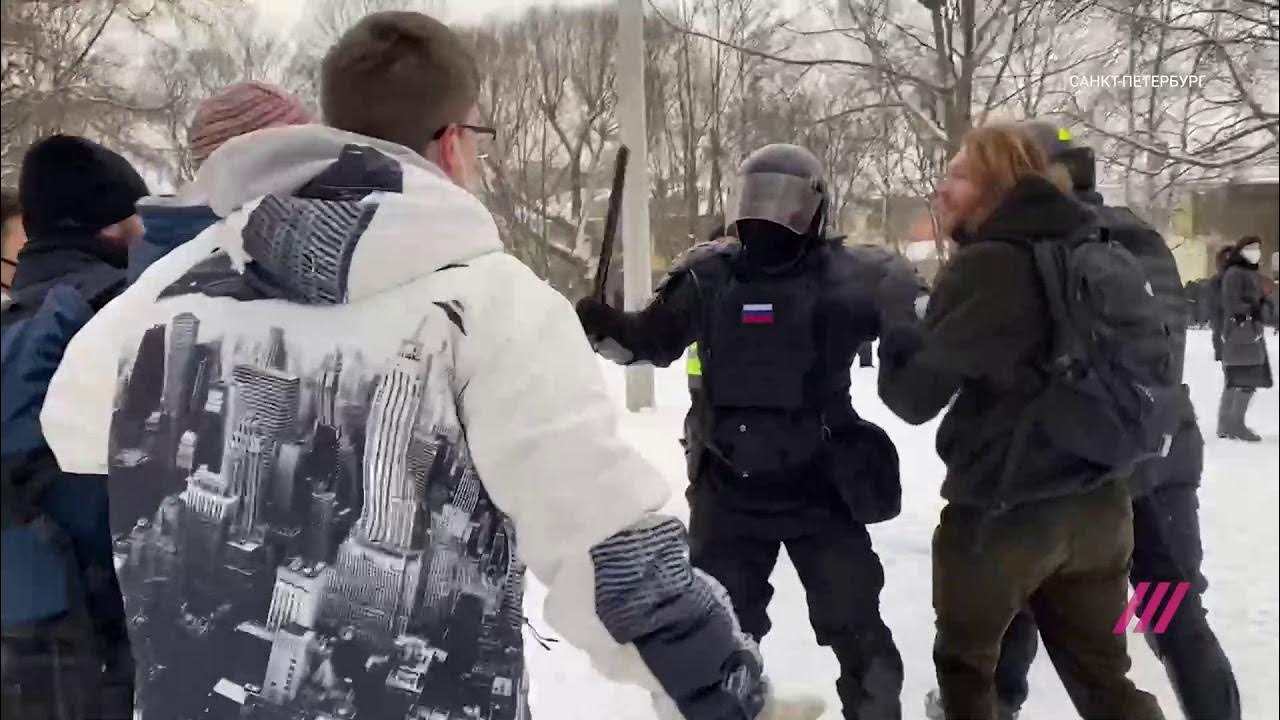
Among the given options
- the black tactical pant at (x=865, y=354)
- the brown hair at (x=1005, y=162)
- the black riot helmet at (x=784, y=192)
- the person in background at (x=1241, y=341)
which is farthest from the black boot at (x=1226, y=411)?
the black riot helmet at (x=784, y=192)

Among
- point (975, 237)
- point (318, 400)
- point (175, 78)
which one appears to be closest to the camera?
point (318, 400)

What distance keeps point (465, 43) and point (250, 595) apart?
0.51 m

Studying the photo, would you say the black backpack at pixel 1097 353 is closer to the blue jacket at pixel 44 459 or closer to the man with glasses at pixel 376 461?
the man with glasses at pixel 376 461

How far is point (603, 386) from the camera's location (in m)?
0.86

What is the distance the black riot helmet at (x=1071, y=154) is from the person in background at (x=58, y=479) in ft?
4.19

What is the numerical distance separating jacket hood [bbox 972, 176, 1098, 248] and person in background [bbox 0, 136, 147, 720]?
1121 millimetres

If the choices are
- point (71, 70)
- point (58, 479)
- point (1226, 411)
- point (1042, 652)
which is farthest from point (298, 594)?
point (1042, 652)

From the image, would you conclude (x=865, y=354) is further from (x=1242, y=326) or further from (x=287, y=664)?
(x=287, y=664)

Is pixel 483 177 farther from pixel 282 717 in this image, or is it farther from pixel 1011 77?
pixel 282 717

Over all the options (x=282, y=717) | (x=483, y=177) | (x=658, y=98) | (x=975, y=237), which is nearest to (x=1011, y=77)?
(x=975, y=237)

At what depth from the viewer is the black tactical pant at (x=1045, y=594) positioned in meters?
1.52

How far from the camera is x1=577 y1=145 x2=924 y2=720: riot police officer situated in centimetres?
171

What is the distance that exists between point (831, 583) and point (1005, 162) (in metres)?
0.73

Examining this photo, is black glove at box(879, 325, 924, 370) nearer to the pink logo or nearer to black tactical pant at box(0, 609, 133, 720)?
the pink logo
